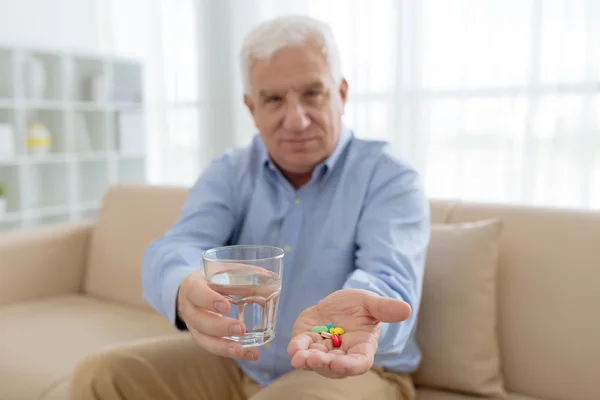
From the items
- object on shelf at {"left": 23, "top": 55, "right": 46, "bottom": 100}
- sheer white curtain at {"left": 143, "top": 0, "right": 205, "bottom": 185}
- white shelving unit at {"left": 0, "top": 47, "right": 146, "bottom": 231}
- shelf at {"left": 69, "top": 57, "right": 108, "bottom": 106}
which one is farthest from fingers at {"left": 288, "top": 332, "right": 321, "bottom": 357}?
shelf at {"left": 69, "top": 57, "right": 108, "bottom": 106}

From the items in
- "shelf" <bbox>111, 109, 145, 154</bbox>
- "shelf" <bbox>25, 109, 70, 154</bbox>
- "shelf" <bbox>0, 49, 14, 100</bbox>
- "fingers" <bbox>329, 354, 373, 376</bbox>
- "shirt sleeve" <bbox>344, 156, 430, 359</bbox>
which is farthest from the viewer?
"shelf" <bbox>111, 109, 145, 154</bbox>

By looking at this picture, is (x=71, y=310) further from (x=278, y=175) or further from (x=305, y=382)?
(x=305, y=382)

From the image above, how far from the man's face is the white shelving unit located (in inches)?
109

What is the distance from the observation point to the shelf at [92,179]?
441 cm

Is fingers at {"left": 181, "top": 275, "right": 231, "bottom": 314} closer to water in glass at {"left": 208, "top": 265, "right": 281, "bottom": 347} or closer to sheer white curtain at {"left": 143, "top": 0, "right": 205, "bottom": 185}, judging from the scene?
water in glass at {"left": 208, "top": 265, "right": 281, "bottom": 347}

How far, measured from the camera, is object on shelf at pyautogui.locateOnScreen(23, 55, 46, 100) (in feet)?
12.5

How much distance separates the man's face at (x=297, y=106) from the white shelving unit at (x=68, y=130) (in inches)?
109

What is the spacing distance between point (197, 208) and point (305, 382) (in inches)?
21.0

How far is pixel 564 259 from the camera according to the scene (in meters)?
1.38

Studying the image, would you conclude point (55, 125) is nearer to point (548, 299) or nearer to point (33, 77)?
point (33, 77)

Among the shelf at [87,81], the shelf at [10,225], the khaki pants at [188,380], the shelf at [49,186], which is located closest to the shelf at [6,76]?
the shelf at [87,81]

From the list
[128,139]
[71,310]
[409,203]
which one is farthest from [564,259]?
[128,139]

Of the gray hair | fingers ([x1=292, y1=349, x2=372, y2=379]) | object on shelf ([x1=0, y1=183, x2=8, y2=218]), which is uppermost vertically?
the gray hair

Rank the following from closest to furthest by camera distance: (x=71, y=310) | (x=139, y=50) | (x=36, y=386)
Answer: (x=36, y=386) < (x=71, y=310) < (x=139, y=50)
